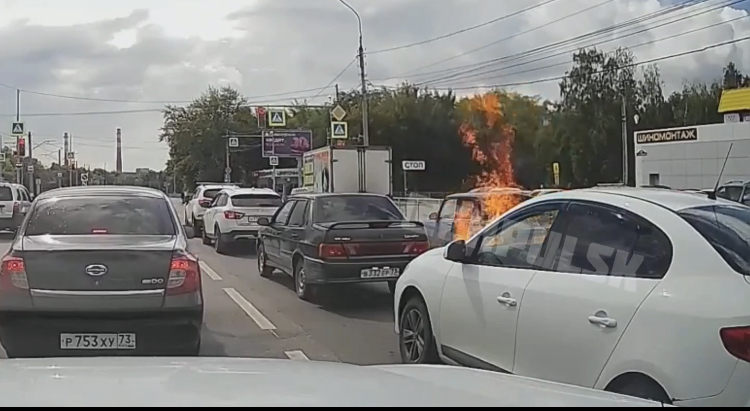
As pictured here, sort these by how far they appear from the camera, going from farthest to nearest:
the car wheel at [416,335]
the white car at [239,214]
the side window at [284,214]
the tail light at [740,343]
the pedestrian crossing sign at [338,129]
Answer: the pedestrian crossing sign at [338,129] → the white car at [239,214] → the side window at [284,214] → the car wheel at [416,335] → the tail light at [740,343]

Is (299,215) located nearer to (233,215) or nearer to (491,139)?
(233,215)

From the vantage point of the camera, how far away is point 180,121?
85062mm

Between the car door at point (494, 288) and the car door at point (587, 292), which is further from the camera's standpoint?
the car door at point (494, 288)

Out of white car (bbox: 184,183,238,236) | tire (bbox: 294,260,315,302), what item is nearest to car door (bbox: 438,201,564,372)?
tire (bbox: 294,260,315,302)

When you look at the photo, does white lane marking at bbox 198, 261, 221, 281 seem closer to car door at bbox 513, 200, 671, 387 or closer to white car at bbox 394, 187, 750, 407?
white car at bbox 394, 187, 750, 407

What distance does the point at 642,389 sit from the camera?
14.8ft

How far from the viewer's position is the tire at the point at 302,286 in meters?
11.9

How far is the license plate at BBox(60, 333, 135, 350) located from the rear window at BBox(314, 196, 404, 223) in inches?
217

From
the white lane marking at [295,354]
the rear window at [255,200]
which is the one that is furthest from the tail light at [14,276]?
the rear window at [255,200]

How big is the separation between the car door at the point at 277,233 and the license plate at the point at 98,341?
632 cm

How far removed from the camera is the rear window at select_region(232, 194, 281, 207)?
2060 cm

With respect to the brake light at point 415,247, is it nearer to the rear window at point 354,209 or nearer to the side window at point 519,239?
the rear window at point 354,209

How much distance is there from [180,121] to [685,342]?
83897 mm

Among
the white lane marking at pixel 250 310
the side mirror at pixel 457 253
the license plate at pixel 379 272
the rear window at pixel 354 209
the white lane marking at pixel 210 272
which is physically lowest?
the white lane marking at pixel 250 310
